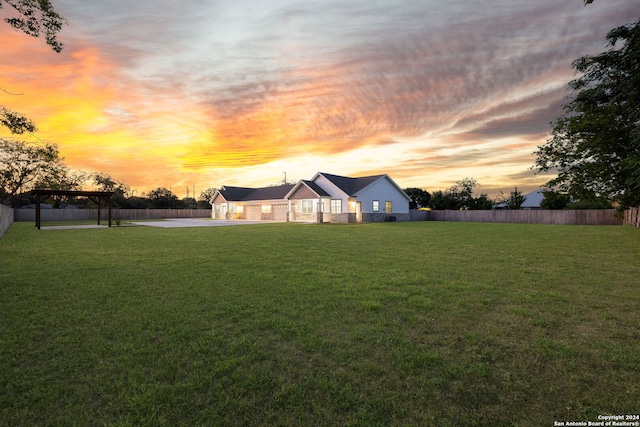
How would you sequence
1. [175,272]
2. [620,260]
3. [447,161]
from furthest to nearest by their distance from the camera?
[447,161] < [620,260] < [175,272]

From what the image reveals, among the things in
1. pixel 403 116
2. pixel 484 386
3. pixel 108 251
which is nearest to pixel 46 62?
pixel 108 251

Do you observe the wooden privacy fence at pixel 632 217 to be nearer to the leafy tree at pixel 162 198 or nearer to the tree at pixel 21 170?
the tree at pixel 21 170

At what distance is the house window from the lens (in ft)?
126

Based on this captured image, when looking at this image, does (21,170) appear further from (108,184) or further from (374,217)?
(374,217)

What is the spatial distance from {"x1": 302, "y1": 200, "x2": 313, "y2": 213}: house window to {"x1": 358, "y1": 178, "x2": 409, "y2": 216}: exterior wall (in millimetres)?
6116

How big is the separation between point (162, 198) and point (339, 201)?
4971 cm

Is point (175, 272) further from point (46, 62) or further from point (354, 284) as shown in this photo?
point (46, 62)

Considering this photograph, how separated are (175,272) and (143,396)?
230 inches

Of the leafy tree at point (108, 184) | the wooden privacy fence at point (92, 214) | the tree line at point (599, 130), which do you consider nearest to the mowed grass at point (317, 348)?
the tree line at point (599, 130)

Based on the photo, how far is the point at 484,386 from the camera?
3.03 meters

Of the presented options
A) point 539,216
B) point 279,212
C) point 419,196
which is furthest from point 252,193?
point 539,216

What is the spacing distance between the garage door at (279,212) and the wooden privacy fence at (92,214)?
1910 cm

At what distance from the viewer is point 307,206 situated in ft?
127

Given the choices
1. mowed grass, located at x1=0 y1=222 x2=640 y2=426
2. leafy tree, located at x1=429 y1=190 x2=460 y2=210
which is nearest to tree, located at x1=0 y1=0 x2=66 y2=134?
mowed grass, located at x1=0 y1=222 x2=640 y2=426
